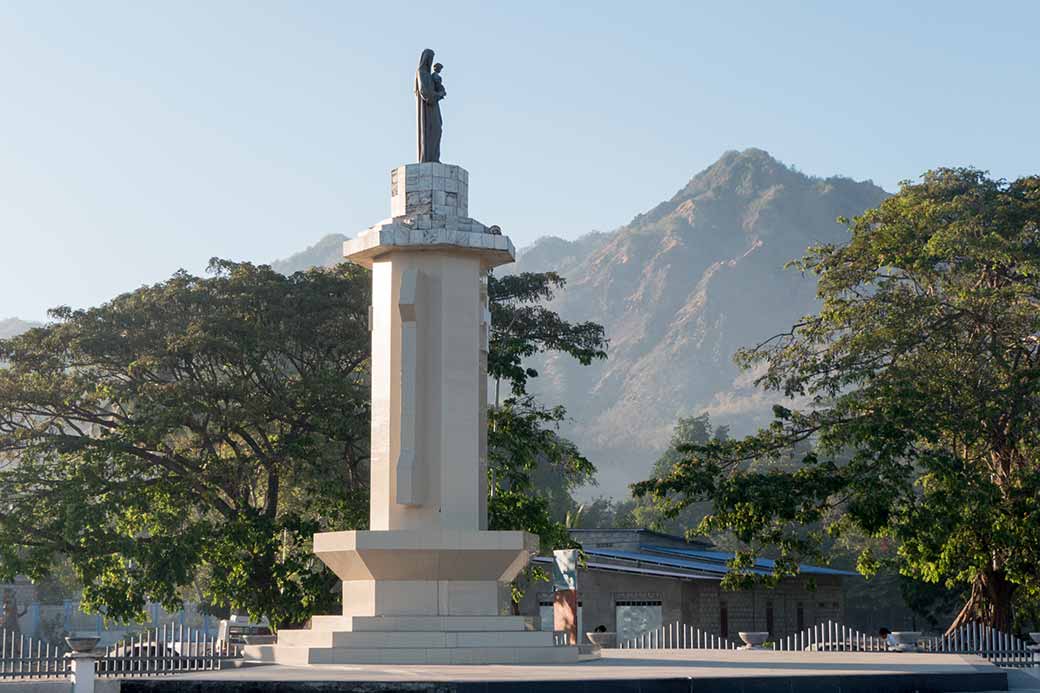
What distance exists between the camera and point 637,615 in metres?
40.5

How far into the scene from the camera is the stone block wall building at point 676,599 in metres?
40.3

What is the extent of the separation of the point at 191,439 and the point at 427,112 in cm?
1750

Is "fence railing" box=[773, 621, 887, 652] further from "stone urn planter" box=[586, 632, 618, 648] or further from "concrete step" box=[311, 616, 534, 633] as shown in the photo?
"concrete step" box=[311, 616, 534, 633]

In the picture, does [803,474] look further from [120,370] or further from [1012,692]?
[120,370]

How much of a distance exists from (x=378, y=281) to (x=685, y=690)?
8801 mm

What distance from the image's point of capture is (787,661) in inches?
799

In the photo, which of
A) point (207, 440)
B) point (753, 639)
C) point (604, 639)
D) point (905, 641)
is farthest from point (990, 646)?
point (207, 440)

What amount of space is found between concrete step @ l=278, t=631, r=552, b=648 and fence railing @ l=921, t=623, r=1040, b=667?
9.57 m

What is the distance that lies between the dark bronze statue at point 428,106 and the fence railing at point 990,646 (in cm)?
1333

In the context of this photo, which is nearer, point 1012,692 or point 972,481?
point 1012,692

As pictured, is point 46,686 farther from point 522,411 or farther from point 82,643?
point 522,411

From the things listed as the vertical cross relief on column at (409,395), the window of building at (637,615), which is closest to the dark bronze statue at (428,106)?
the vertical cross relief on column at (409,395)

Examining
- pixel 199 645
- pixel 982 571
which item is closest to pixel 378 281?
pixel 199 645

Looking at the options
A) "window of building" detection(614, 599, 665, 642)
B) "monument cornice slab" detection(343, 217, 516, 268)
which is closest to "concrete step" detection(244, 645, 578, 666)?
"monument cornice slab" detection(343, 217, 516, 268)
